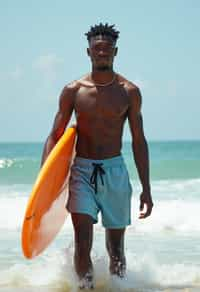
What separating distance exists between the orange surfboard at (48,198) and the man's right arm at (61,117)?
70 mm

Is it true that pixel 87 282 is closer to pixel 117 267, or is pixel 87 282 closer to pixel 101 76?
pixel 117 267

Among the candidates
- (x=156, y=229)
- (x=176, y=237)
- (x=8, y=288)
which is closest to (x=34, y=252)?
(x=8, y=288)

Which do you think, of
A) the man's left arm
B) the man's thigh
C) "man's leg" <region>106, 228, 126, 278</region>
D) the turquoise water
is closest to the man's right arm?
the man's left arm

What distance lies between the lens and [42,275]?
538cm

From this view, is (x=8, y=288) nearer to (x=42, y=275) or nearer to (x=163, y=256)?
(x=42, y=275)

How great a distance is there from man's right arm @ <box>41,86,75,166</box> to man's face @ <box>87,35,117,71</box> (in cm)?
24

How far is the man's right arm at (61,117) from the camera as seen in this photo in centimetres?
459

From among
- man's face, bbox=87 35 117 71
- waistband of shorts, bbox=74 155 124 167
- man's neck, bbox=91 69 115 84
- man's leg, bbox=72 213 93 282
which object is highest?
man's face, bbox=87 35 117 71

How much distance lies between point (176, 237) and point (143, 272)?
2.61m

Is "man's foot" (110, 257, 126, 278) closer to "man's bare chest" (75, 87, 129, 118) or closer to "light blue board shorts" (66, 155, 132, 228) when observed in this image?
"light blue board shorts" (66, 155, 132, 228)

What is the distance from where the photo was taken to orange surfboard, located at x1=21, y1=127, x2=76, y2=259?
14.4 ft

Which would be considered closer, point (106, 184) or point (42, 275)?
point (106, 184)

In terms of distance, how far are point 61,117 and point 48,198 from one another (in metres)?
0.53

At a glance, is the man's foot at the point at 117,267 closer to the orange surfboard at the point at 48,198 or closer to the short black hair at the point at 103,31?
the orange surfboard at the point at 48,198
